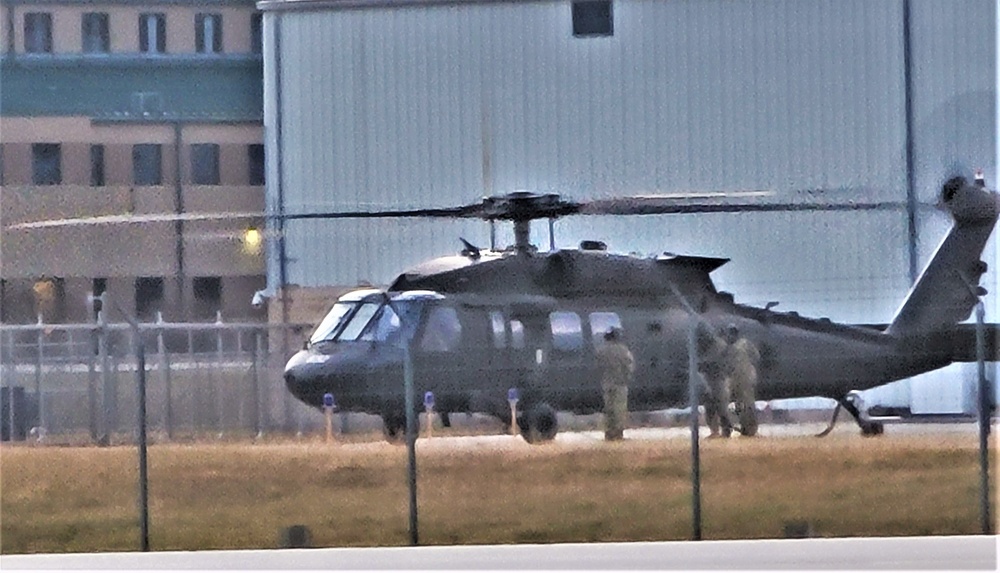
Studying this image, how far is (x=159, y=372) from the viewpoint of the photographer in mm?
7902

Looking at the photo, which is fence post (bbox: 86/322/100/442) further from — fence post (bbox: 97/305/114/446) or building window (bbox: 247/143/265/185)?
building window (bbox: 247/143/265/185)

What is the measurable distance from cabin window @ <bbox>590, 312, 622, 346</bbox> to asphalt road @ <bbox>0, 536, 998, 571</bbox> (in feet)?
2.53

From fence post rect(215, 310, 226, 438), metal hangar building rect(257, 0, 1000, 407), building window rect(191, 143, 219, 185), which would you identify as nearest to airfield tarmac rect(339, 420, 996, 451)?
fence post rect(215, 310, 226, 438)

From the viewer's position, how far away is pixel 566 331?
318 inches

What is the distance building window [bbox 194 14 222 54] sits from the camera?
25.3 feet

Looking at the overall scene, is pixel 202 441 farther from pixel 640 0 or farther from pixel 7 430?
pixel 640 0

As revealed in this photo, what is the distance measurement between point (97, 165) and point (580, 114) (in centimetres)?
176

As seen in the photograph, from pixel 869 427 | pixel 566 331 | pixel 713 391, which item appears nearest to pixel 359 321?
pixel 566 331

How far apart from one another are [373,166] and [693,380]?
4.71ft

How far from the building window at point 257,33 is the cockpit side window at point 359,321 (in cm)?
106

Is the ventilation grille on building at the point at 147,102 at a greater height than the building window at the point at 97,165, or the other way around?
the ventilation grille on building at the point at 147,102

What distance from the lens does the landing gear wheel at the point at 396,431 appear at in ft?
→ 26.2

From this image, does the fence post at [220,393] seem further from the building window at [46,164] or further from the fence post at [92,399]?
the building window at [46,164]

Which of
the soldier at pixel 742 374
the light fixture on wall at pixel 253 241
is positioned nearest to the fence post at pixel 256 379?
the light fixture on wall at pixel 253 241
